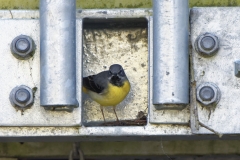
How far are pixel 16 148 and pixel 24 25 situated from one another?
3.84ft

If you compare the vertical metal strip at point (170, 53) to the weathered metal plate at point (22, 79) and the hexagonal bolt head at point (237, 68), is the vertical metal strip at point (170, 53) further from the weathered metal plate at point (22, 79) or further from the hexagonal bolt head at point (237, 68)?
the weathered metal plate at point (22, 79)

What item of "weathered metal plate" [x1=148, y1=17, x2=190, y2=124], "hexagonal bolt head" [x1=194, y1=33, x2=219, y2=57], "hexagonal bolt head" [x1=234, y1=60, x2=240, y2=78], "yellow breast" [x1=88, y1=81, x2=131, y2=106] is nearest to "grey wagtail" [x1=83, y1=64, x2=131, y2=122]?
"yellow breast" [x1=88, y1=81, x2=131, y2=106]

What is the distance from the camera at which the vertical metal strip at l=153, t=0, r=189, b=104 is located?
2914 millimetres

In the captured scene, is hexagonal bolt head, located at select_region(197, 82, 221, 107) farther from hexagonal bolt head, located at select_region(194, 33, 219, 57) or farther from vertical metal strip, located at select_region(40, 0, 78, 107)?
vertical metal strip, located at select_region(40, 0, 78, 107)

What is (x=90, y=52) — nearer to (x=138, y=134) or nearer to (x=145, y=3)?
(x=145, y=3)

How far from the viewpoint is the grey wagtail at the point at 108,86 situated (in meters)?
4.12

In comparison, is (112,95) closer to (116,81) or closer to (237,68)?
(116,81)

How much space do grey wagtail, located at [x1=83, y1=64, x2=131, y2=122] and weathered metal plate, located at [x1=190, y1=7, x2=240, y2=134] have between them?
0.79 metres

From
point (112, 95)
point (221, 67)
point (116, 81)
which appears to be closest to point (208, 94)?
point (221, 67)

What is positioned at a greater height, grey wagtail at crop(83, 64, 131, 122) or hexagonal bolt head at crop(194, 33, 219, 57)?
hexagonal bolt head at crop(194, 33, 219, 57)

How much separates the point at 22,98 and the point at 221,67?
100 centimetres

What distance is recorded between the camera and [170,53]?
2.93m

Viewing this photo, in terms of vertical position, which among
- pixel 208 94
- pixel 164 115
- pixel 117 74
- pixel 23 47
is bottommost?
pixel 164 115

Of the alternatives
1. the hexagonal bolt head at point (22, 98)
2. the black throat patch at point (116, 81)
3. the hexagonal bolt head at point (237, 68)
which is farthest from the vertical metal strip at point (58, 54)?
the black throat patch at point (116, 81)
